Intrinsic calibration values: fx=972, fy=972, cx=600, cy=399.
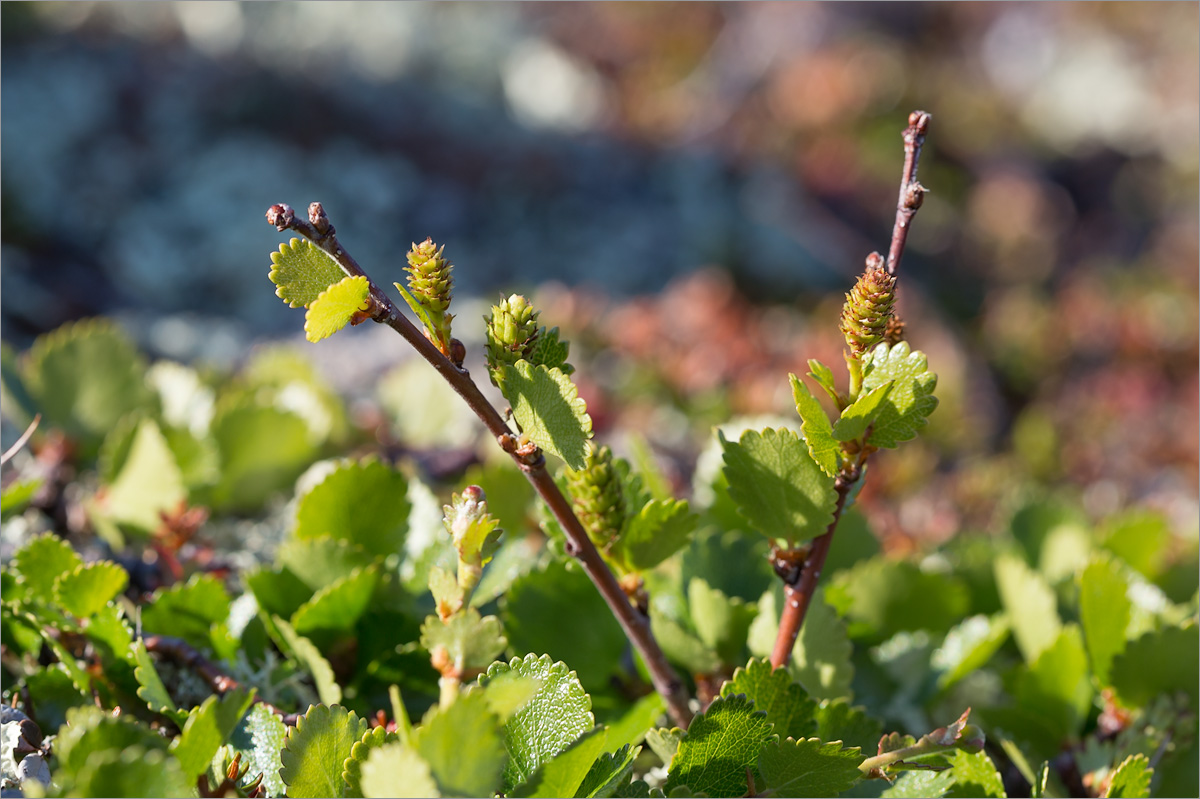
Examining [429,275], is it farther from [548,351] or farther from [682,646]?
[682,646]

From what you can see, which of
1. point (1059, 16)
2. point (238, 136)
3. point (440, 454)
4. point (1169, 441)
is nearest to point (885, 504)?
point (440, 454)

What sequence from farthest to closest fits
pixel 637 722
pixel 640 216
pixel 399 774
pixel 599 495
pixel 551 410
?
pixel 640 216 < pixel 637 722 < pixel 599 495 < pixel 551 410 < pixel 399 774

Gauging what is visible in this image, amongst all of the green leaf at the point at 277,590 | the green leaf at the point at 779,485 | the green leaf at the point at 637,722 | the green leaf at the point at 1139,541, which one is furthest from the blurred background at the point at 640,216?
the green leaf at the point at 779,485

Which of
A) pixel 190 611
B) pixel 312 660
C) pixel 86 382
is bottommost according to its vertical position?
pixel 312 660

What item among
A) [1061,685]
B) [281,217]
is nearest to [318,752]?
[281,217]

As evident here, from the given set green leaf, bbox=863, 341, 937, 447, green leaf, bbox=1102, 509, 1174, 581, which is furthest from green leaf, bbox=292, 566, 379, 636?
green leaf, bbox=1102, 509, 1174, 581

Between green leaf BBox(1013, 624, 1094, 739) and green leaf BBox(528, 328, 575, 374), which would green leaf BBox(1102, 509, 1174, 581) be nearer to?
green leaf BBox(1013, 624, 1094, 739)

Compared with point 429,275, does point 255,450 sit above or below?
above
